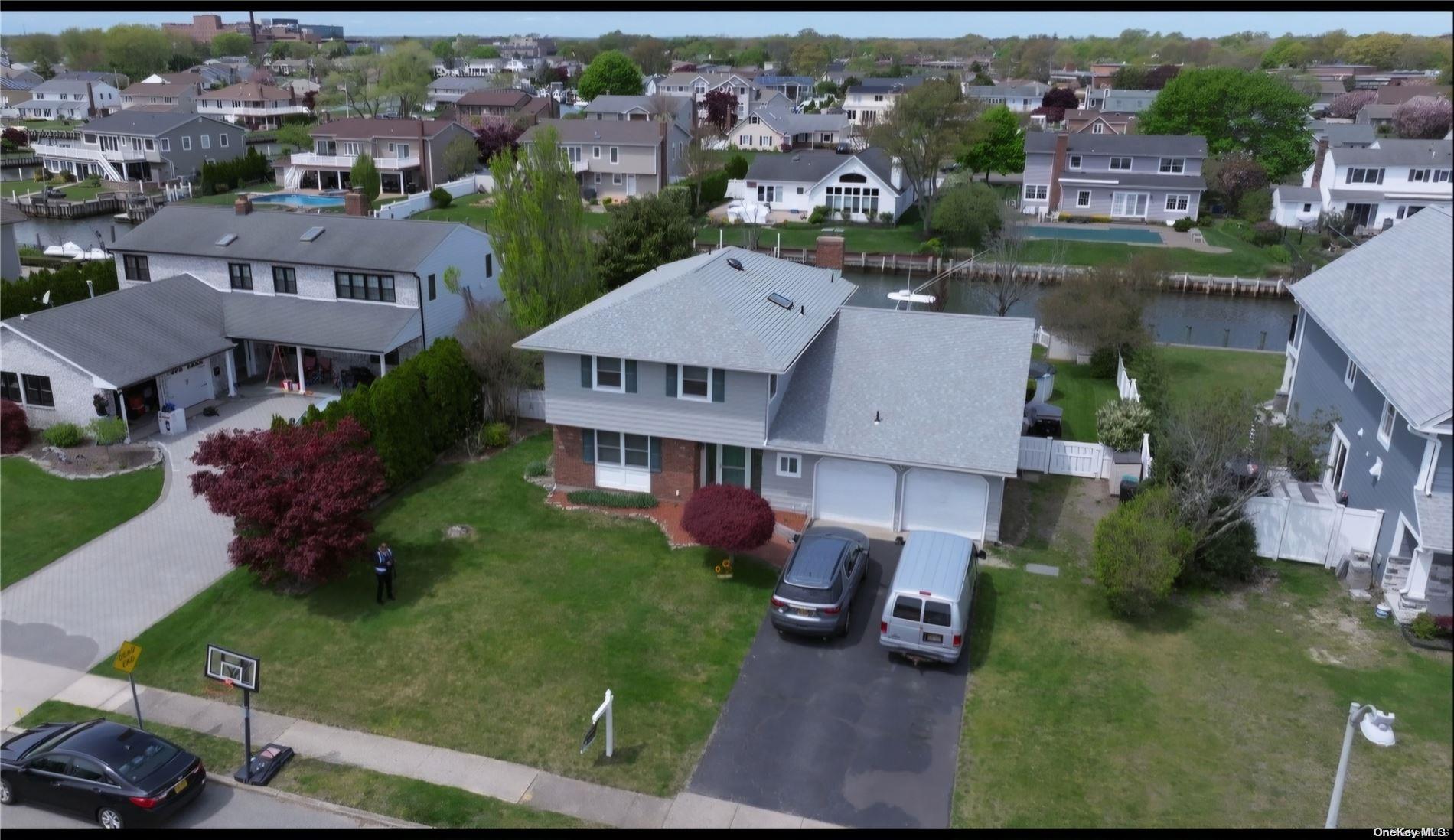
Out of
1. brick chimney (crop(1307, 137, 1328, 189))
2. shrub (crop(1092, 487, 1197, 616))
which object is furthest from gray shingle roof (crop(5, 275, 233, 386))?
brick chimney (crop(1307, 137, 1328, 189))

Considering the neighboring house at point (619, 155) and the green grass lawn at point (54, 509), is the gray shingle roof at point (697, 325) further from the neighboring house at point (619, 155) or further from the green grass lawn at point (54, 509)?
the neighboring house at point (619, 155)

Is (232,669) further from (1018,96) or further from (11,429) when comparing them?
(1018,96)

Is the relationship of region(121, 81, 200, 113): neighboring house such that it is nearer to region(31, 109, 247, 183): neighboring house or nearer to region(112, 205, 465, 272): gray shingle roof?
region(31, 109, 247, 183): neighboring house

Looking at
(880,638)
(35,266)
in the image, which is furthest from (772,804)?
(35,266)

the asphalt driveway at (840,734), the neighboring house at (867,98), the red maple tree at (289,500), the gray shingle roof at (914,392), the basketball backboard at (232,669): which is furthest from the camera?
the neighboring house at (867,98)

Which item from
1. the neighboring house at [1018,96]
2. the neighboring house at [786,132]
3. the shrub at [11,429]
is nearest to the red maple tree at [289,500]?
the shrub at [11,429]

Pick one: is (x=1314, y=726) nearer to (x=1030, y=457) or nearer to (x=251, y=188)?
(x=1030, y=457)
